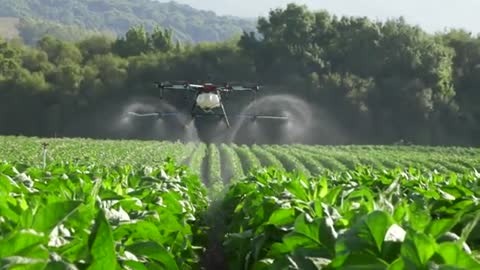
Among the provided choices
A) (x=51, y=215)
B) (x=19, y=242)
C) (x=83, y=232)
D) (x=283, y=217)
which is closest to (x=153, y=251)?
(x=83, y=232)

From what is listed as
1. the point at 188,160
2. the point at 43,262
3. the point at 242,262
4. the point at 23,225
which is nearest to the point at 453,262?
the point at 43,262

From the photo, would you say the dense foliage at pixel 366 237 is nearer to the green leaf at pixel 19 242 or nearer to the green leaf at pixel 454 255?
the green leaf at pixel 454 255

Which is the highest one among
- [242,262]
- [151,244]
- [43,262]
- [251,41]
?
[43,262]

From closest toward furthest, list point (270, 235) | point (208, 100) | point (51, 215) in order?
1. point (51, 215)
2. point (270, 235)
3. point (208, 100)

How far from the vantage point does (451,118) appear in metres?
60.9

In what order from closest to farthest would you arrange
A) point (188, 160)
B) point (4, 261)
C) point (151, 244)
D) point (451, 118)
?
point (4, 261)
point (151, 244)
point (188, 160)
point (451, 118)

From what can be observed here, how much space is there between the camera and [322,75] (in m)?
62.4

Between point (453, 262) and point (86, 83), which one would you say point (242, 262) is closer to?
point (453, 262)

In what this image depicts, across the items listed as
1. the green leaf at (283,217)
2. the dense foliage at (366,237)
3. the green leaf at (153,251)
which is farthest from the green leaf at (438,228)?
the green leaf at (283,217)

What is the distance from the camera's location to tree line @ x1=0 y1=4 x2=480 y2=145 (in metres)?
60.8

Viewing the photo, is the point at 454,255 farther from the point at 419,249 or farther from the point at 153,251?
the point at 153,251

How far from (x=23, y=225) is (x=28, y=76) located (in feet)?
209

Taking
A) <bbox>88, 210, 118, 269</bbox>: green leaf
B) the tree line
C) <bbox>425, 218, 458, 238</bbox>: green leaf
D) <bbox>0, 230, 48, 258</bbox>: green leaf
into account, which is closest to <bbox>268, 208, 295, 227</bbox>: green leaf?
<bbox>425, 218, 458, 238</bbox>: green leaf

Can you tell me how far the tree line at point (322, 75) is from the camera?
199 feet
